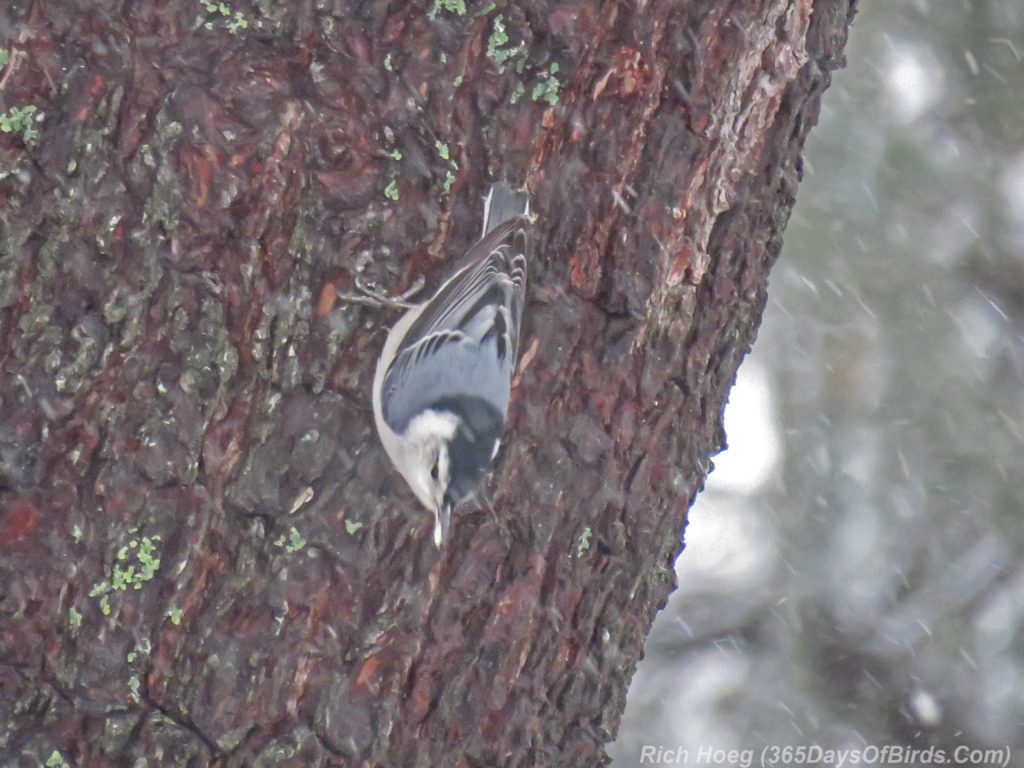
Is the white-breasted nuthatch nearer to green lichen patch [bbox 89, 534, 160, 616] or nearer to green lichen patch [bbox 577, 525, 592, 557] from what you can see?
green lichen patch [bbox 577, 525, 592, 557]

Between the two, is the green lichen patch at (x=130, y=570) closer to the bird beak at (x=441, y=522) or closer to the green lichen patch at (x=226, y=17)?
the bird beak at (x=441, y=522)

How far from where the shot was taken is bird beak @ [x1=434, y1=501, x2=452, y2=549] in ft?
6.60

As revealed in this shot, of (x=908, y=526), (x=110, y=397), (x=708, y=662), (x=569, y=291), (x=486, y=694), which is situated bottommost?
(x=486, y=694)

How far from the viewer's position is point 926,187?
4.25 m

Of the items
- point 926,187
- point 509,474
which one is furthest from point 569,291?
point 926,187

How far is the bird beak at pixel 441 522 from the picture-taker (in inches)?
79.2

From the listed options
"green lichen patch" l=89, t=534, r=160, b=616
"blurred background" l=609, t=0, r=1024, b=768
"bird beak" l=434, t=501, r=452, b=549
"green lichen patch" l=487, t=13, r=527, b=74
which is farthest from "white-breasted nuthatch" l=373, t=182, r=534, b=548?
"blurred background" l=609, t=0, r=1024, b=768

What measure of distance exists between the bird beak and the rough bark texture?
1.0 inches

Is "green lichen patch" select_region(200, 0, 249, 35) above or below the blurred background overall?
below

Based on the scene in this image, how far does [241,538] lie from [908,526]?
3076 millimetres

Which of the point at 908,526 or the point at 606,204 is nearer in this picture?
the point at 606,204

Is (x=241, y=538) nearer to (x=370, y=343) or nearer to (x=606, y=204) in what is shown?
(x=370, y=343)

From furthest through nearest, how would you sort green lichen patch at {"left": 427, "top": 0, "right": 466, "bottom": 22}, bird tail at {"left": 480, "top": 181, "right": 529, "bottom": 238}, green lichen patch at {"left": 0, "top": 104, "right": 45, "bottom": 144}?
bird tail at {"left": 480, "top": 181, "right": 529, "bottom": 238} → green lichen patch at {"left": 427, "top": 0, "right": 466, "bottom": 22} → green lichen patch at {"left": 0, "top": 104, "right": 45, "bottom": 144}

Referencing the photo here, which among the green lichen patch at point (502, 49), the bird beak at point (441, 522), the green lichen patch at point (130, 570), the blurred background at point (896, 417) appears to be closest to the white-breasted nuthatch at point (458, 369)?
the bird beak at point (441, 522)
